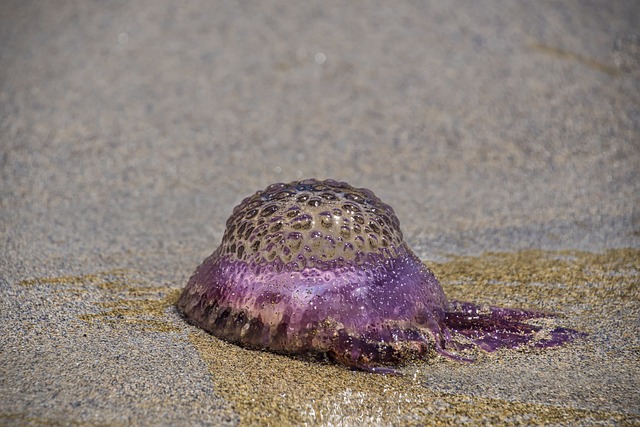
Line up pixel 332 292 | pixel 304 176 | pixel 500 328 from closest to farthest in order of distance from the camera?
pixel 332 292
pixel 500 328
pixel 304 176

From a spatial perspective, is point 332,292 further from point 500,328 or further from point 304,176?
point 304,176

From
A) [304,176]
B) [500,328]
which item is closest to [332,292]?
[500,328]

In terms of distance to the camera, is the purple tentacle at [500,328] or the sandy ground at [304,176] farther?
the purple tentacle at [500,328]

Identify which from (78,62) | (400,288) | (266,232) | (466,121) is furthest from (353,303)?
(78,62)

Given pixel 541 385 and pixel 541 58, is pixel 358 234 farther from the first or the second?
pixel 541 58

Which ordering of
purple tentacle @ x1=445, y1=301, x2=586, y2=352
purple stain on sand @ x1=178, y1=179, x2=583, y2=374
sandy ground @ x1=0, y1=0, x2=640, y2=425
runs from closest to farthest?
1. sandy ground @ x1=0, y1=0, x2=640, y2=425
2. purple stain on sand @ x1=178, y1=179, x2=583, y2=374
3. purple tentacle @ x1=445, y1=301, x2=586, y2=352

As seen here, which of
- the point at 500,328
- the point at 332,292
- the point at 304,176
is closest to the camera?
the point at 332,292
